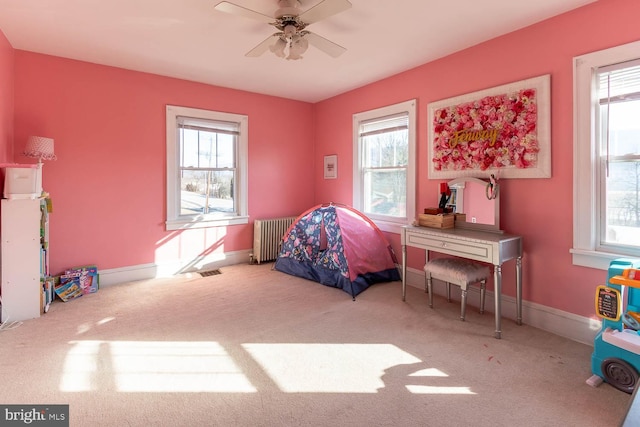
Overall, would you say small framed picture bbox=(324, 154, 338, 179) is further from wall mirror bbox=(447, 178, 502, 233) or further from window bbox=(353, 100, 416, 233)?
wall mirror bbox=(447, 178, 502, 233)

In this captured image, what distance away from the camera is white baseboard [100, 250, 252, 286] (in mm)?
3863

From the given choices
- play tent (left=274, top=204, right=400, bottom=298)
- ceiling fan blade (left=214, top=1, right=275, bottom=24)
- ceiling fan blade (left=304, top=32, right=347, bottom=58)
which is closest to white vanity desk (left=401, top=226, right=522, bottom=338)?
play tent (left=274, top=204, right=400, bottom=298)

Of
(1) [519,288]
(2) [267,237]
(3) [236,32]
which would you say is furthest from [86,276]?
(1) [519,288]

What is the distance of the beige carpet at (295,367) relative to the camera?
68.7 inches

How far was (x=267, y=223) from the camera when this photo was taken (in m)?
4.86

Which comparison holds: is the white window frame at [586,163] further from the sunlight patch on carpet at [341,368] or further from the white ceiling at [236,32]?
the sunlight patch on carpet at [341,368]

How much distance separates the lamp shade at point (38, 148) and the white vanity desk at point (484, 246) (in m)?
3.61

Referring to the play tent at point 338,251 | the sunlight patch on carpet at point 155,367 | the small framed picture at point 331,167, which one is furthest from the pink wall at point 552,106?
the sunlight patch on carpet at point 155,367

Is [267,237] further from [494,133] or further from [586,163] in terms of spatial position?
[586,163]

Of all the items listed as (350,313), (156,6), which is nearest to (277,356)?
(350,313)

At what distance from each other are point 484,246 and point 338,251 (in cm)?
159

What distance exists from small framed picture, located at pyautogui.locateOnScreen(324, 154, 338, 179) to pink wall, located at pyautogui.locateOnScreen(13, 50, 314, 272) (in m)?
1.33

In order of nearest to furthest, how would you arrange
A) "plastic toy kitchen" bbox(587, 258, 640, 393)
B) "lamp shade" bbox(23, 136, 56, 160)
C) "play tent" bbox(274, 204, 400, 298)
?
"plastic toy kitchen" bbox(587, 258, 640, 393) → "lamp shade" bbox(23, 136, 56, 160) → "play tent" bbox(274, 204, 400, 298)

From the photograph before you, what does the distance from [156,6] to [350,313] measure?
3006 millimetres
